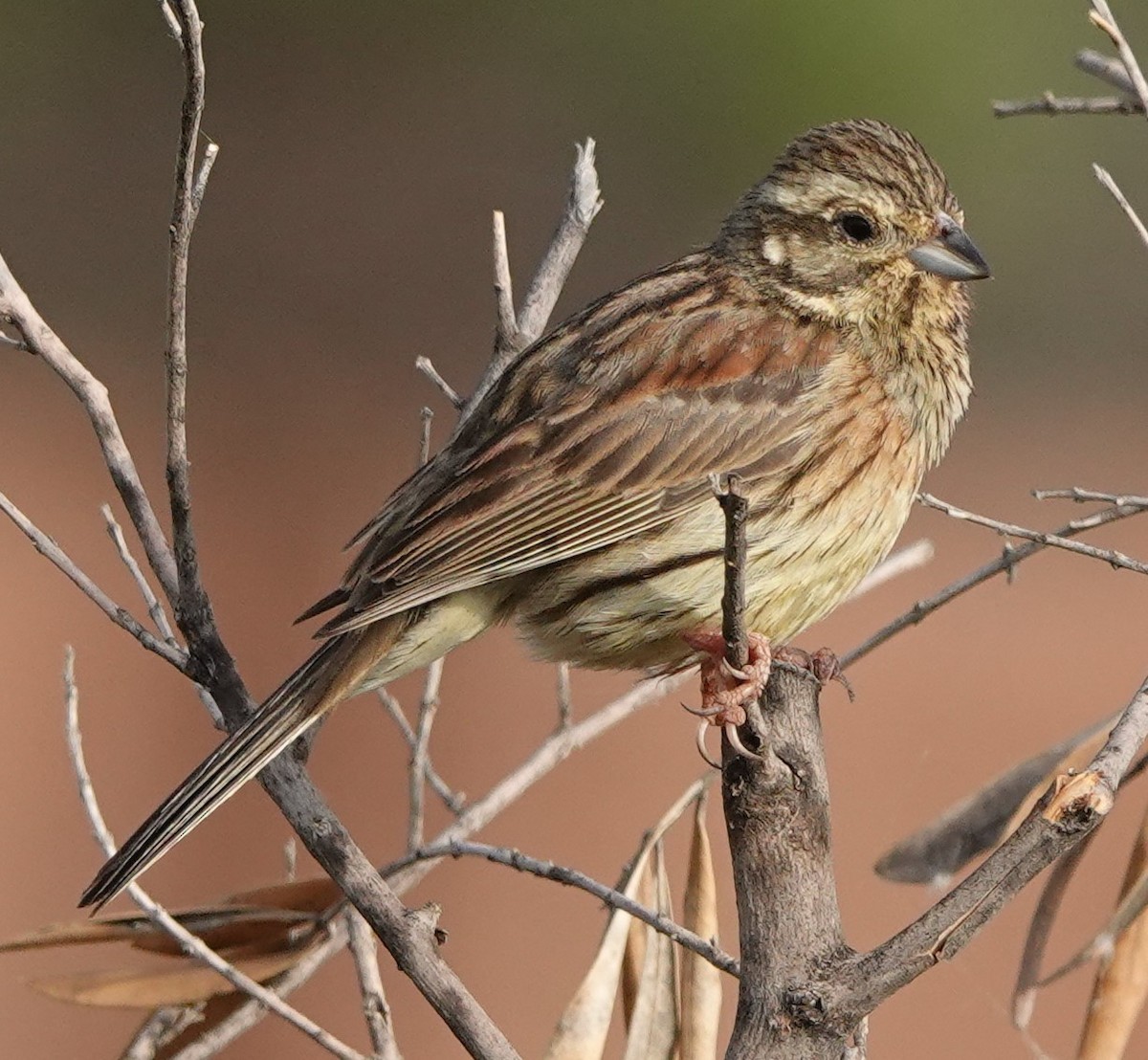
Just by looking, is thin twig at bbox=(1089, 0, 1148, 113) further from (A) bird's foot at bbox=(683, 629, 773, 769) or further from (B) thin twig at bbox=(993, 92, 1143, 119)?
(A) bird's foot at bbox=(683, 629, 773, 769)

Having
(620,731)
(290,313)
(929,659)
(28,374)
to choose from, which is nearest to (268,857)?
(620,731)

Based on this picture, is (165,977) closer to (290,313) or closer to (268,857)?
(268,857)

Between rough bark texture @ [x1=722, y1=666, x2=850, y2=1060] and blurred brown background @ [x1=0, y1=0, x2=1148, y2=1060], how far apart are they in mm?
3038

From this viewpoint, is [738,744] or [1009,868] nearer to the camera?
[1009,868]

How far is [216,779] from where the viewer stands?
313 cm

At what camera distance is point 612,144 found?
639 inches

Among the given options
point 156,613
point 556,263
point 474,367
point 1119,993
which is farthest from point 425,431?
point 474,367

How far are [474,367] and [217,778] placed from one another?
9.87 meters

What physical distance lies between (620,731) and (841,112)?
726cm

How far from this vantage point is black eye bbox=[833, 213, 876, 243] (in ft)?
12.9

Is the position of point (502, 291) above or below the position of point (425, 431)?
above

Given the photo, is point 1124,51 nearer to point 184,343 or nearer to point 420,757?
point 184,343

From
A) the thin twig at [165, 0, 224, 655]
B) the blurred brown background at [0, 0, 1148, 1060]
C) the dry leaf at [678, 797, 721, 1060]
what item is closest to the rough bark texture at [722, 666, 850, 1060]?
the dry leaf at [678, 797, 721, 1060]

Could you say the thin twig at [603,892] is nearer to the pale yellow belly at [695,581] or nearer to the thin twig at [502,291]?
the pale yellow belly at [695,581]
